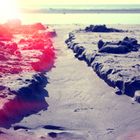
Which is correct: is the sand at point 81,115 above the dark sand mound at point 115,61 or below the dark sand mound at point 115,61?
below

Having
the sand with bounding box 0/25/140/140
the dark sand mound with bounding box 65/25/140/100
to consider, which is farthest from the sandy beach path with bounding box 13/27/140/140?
the dark sand mound with bounding box 65/25/140/100

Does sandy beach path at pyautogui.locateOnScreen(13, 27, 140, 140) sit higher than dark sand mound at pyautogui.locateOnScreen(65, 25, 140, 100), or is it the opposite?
dark sand mound at pyautogui.locateOnScreen(65, 25, 140, 100)

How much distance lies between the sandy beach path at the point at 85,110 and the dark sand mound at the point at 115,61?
43cm

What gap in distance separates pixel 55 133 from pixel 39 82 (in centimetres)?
540

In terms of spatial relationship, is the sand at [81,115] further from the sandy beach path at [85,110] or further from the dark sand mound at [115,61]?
the dark sand mound at [115,61]

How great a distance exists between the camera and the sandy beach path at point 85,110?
14548 millimetres

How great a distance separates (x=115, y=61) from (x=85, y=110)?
6.41 meters

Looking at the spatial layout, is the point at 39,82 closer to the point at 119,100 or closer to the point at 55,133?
the point at 119,100

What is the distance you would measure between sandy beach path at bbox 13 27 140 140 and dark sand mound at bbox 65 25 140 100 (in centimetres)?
43

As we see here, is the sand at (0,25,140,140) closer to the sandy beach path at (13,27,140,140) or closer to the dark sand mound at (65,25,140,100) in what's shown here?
the sandy beach path at (13,27,140,140)

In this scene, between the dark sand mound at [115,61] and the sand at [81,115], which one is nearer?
the sand at [81,115]

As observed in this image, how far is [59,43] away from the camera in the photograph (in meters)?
33.9

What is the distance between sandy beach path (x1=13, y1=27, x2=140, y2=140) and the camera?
14548 mm

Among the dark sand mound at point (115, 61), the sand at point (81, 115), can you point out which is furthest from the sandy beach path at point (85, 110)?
the dark sand mound at point (115, 61)
